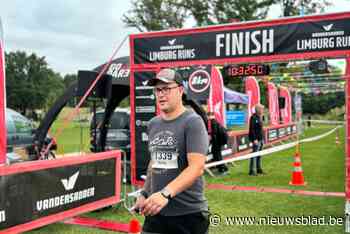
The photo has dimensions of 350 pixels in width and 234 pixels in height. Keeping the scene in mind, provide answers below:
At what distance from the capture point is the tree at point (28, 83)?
6975 centimetres

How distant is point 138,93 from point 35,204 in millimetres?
4353

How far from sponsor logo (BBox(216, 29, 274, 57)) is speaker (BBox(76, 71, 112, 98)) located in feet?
7.85

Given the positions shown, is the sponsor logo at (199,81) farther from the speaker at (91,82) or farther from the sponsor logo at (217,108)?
the speaker at (91,82)

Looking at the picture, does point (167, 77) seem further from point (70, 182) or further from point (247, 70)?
point (247, 70)

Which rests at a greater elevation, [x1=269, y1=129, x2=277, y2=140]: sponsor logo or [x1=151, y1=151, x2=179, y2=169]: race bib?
[x1=151, y1=151, x2=179, y2=169]: race bib

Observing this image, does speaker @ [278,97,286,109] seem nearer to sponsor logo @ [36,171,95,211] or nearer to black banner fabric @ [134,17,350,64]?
black banner fabric @ [134,17,350,64]

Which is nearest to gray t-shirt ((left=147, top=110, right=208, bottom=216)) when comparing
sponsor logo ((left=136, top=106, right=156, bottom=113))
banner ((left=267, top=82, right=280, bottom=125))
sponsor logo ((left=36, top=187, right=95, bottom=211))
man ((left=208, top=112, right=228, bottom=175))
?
sponsor logo ((left=36, top=187, right=95, bottom=211))

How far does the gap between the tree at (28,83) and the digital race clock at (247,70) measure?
209 feet

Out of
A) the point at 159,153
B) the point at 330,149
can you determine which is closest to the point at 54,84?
the point at 330,149

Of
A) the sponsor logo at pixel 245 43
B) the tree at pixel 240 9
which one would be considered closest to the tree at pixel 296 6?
the tree at pixel 240 9

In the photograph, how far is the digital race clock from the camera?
763 cm

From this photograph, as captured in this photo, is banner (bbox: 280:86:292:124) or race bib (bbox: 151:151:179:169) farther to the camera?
banner (bbox: 280:86:292:124)

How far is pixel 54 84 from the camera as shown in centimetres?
7906

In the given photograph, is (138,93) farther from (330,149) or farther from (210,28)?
(330,149)
